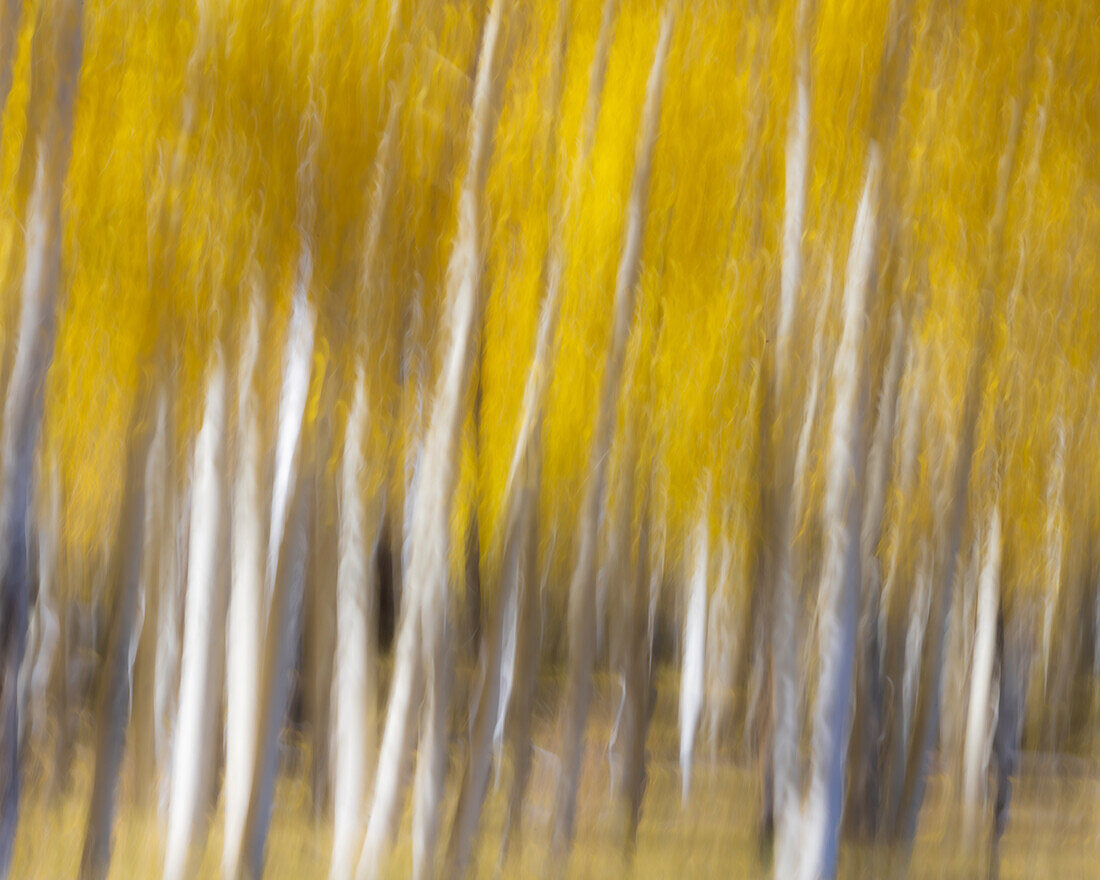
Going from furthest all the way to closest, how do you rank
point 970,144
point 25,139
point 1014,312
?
point 1014,312 → point 970,144 → point 25,139

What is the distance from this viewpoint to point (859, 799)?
8.72 m

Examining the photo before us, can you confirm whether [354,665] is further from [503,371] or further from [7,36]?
[7,36]

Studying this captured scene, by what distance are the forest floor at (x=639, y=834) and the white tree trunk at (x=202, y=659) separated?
555 mm

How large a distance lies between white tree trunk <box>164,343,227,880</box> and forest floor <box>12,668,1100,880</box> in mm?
555

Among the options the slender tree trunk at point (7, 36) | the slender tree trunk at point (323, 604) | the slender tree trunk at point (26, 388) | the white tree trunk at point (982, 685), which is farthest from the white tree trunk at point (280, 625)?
the white tree trunk at point (982, 685)

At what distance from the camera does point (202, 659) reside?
23.6 ft

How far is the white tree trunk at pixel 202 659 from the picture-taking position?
709cm

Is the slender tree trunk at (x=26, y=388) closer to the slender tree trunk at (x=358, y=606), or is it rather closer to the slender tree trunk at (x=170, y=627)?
the slender tree trunk at (x=170, y=627)

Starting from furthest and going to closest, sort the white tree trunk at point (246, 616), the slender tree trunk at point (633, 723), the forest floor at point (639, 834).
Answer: the slender tree trunk at point (633, 723) → the forest floor at point (639, 834) → the white tree trunk at point (246, 616)

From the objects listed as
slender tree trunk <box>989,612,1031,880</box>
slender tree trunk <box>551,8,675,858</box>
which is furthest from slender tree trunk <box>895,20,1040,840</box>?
slender tree trunk <box>551,8,675,858</box>

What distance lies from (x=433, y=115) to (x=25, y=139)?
2560 mm

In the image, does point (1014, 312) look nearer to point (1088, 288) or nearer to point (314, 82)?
point (1088, 288)

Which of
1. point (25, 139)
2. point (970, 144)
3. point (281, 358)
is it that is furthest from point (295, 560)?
point (970, 144)

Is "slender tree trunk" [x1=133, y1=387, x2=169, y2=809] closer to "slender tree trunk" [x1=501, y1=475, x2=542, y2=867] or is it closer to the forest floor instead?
the forest floor
